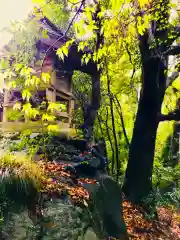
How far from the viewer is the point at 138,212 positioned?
24.9 ft

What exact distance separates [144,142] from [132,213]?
2083 millimetres

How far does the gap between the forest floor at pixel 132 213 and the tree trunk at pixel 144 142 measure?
0.55m

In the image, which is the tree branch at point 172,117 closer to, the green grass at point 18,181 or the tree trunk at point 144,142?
the tree trunk at point 144,142

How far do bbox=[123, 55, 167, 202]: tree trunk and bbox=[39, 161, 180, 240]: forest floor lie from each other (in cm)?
55

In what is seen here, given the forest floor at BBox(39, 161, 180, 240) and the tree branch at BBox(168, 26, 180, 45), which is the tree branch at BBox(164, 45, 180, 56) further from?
the forest floor at BBox(39, 161, 180, 240)

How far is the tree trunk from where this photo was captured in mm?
8039

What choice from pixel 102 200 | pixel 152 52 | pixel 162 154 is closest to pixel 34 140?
pixel 102 200

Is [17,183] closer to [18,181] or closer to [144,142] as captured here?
[18,181]

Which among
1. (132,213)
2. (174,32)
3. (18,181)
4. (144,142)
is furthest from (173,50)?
(18,181)

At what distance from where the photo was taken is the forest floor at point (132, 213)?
4719 millimetres

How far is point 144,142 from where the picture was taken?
26.6 feet

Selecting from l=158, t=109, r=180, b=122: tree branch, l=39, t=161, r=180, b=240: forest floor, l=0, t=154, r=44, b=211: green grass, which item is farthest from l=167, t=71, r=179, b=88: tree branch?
l=0, t=154, r=44, b=211: green grass

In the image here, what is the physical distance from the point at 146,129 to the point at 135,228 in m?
2.86

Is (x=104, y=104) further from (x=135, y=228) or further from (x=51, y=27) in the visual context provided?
(x=135, y=228)
